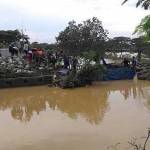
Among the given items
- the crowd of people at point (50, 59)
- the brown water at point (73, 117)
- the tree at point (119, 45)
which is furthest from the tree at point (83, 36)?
the brown water at point (73, 117)

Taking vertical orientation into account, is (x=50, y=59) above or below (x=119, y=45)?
below

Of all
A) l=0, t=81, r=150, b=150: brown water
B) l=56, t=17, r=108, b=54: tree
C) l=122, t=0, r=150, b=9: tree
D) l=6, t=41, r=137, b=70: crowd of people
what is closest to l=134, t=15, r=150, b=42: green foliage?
l=122, t=0, r=150, b=9: tree

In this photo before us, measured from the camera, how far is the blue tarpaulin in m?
22.7

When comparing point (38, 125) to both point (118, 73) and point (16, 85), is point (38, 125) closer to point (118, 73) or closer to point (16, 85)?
point (16, 85)

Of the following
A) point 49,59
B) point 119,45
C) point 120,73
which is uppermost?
point 119,45

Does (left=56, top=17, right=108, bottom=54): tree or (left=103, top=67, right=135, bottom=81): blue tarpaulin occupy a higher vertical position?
(left=56, top=17, right=108, bottom=54): tree

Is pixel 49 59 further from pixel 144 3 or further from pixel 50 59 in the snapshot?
pixel 144 3

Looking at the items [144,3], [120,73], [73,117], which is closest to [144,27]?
[144,3]

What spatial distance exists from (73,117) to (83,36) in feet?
59.1

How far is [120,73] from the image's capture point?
75.4ft

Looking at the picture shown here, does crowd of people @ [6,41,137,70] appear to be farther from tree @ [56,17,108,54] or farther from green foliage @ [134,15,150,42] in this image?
green foliage @ [134,15,150,42]

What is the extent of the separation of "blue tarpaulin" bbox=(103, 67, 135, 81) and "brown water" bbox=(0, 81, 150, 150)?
3054mm

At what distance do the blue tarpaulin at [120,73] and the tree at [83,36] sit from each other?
21.7ft

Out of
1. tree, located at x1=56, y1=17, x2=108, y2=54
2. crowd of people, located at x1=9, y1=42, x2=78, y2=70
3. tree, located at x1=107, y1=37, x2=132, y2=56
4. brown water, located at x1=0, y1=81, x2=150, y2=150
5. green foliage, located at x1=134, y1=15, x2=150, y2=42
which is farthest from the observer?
tree, located at x1=107, y1=37, x2=132, y2=56
